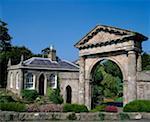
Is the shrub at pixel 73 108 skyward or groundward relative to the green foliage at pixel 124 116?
skyward

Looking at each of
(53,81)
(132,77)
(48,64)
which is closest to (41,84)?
(53,81)

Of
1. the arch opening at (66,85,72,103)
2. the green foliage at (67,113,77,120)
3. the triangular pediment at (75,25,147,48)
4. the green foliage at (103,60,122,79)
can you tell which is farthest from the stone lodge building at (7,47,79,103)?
the green foliage at (67,113,77,120)

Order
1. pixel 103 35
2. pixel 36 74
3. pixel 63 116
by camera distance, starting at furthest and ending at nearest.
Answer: pixel 36 74 → pixel 103 35 → pixel 63 116

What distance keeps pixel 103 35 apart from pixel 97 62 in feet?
9.01

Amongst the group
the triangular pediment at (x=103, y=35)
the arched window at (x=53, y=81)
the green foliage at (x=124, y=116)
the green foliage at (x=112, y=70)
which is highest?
the triangular pediment at (x=103, y=35)

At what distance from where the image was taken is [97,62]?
2823 cm

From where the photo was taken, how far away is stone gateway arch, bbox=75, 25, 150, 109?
24.4 meters

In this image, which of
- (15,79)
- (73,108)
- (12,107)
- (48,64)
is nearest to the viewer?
(12,107)

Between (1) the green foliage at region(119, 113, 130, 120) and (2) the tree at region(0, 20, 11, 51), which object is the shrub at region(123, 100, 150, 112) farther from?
(2) the tree at region(0, 20, 11, 51)

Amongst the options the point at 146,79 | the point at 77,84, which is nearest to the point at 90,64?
the point at 77,84

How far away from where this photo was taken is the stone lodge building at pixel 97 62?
963 inches

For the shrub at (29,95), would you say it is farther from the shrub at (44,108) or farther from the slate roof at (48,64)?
the shrub at (44,108)

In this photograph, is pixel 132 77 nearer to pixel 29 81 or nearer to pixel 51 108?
pixel 51 108

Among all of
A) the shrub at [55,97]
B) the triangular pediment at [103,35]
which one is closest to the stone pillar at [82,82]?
the triangular pediment at [103,35]
